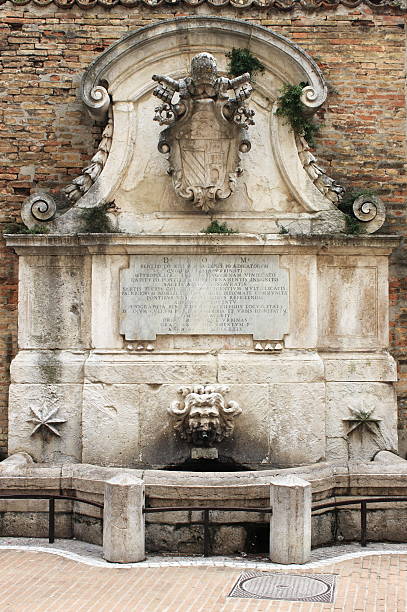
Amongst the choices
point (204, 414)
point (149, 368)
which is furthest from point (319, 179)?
point (204, 414)

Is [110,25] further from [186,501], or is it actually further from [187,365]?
[186,501]

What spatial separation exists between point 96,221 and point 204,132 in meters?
1.58

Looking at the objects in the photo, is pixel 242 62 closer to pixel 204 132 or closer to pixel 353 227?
pixel 204 132

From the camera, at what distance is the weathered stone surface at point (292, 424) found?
8891 millimetres

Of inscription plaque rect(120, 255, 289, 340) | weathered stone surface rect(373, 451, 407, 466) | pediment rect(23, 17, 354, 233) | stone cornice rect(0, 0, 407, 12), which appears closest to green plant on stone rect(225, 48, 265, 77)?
pediment rect(23, 17, 354, 233)

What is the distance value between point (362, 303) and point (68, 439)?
3.72m

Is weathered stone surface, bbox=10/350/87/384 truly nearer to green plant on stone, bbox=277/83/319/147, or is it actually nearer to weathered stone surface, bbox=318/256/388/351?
weathered stone surface, bbox=318/256/388/351

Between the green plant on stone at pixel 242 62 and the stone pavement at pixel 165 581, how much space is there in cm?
539

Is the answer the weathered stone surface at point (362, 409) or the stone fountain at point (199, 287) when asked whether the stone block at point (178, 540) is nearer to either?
the stone fountain at point (199, 287)

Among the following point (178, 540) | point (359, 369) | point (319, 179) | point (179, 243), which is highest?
point (319, 179)

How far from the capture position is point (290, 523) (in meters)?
6.89

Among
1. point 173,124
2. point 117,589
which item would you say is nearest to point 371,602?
point 117,589

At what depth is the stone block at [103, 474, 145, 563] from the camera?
6.89 meters

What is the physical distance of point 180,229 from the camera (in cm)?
914
